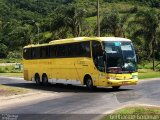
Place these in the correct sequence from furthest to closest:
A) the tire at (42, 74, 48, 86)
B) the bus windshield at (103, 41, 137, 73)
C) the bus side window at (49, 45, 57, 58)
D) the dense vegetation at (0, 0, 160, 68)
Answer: the dense vegetation at (0, 0, 160, 68) → the tire at (42, 74, 48, 86) → the bus side window at (49, 45, 57, 58) → the bus windshield at (103, 41, 137, 73)

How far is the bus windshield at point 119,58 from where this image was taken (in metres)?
25.7

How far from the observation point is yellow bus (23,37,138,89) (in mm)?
25797

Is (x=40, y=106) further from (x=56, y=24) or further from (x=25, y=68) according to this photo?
(x=56, y=24)

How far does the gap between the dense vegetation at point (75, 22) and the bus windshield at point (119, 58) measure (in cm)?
3109

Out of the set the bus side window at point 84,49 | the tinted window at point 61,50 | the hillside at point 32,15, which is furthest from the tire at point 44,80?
the hillside at point 32,15

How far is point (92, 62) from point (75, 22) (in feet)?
134

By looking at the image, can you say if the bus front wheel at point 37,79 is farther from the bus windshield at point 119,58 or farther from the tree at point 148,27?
the tree at point 148,27

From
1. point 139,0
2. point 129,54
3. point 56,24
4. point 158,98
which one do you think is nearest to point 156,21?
point 56,24

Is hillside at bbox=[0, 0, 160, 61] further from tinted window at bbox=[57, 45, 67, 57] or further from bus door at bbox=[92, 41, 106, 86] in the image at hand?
bus door at bbox=[92, 41, 106, 86]

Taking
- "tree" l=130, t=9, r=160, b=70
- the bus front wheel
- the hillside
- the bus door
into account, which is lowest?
the bus front wheel

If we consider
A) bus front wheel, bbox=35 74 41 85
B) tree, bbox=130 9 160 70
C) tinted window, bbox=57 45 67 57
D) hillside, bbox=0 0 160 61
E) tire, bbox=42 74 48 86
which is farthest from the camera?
hillside, bbox=0 0 160 61

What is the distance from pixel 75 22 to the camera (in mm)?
67062

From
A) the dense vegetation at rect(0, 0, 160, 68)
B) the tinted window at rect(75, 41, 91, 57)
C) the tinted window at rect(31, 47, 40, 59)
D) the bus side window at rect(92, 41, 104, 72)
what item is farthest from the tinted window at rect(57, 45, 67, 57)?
the dense vegetation at rect(0, 0, 160, 68)

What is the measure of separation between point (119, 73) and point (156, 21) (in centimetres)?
3289
